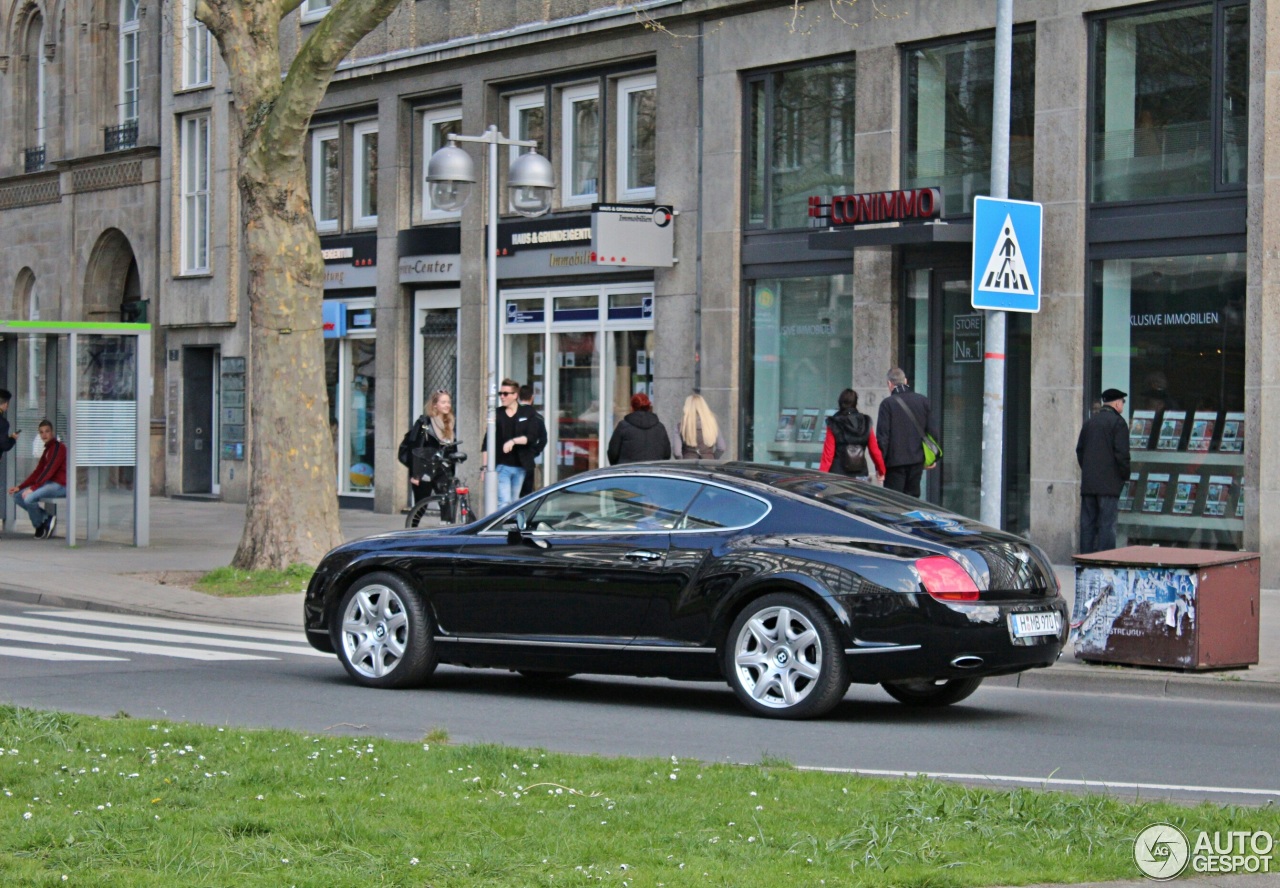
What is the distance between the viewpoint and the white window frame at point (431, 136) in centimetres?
2808

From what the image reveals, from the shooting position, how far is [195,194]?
33.4 m

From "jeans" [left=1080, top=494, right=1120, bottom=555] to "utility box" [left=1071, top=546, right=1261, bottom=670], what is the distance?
566 cm

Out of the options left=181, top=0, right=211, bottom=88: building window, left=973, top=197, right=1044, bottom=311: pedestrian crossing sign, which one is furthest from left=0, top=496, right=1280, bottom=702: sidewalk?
left=181, top=0, right=211, bottom=88: building window

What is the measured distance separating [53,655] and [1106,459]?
9831 mm

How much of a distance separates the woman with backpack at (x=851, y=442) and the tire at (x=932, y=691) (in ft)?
27.5

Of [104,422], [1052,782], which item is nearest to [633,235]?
[104,422]

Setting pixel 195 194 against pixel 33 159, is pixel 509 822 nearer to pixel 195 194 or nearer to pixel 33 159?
pixel 195 194

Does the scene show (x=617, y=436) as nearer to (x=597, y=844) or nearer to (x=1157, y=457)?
(x=1157, y=457)

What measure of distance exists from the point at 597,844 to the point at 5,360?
20.7 metres

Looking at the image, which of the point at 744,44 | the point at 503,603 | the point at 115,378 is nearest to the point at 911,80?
the point at 744,44

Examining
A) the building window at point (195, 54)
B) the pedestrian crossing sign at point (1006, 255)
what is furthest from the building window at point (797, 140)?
the building window at point (195, 54)

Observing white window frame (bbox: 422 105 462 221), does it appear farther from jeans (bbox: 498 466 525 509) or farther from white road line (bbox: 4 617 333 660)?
white road line (bbox: 4 617 333 660)

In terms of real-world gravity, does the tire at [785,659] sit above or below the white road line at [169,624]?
above

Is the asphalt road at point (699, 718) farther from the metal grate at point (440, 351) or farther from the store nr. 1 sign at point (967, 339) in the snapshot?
the metal grate at point (440, 351)
